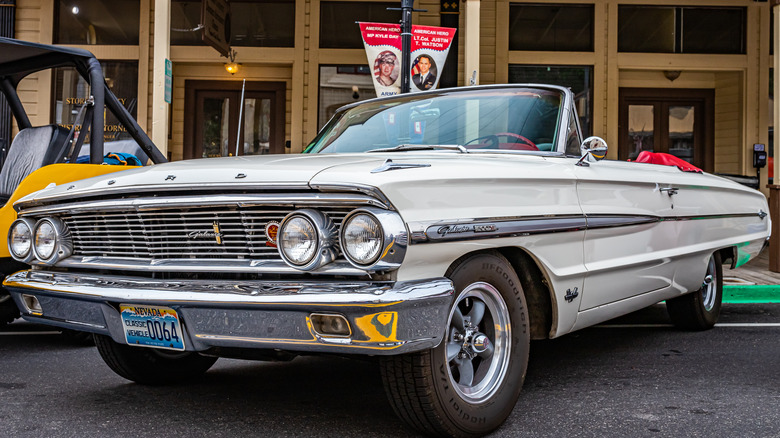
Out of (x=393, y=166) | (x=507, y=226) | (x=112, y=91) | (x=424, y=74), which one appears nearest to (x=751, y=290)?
(x=424, y=74)

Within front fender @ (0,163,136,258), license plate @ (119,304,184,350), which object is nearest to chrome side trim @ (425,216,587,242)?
license plate @ (119,304,184,350)

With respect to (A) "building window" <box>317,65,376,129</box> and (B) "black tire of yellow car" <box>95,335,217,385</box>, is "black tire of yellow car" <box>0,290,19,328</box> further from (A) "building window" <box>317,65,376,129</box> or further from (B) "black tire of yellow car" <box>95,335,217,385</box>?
(A) "building window" <box>317,65,376,129</box>

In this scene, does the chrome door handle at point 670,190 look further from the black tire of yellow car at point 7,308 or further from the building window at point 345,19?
the building window at point 345,19

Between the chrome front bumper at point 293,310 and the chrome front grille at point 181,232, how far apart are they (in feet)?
0.41

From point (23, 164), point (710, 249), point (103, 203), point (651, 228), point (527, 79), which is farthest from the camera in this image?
point (527, 79)

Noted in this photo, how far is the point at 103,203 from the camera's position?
9.54ft

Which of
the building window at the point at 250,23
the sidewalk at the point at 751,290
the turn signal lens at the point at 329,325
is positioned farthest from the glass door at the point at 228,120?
the turn signal lens at the point at 329,325

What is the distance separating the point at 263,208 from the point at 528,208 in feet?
3.56

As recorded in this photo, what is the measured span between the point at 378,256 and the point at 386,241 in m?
0.05

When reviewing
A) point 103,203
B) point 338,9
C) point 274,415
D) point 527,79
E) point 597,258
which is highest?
point 338,9

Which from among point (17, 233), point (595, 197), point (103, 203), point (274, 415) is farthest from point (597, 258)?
point (17, 233)

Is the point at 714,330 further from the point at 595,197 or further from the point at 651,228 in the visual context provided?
the point at 595,197

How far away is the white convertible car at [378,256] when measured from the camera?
2396 mm

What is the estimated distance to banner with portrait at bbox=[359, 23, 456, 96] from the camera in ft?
26.7
